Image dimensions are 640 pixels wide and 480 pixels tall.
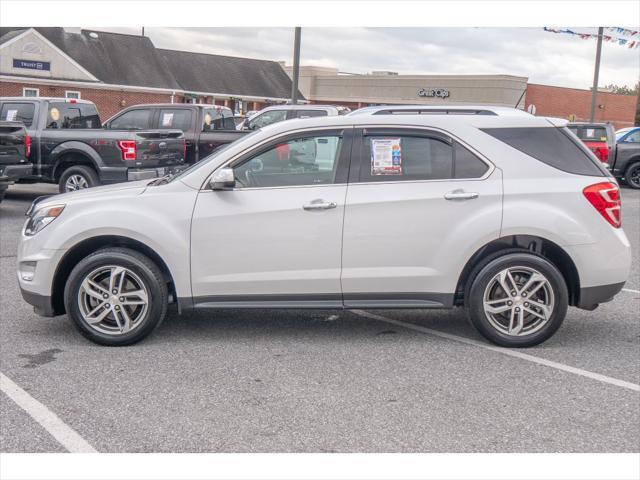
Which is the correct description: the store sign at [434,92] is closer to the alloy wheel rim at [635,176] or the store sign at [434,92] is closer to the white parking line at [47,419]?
the alloy wheel rim at [635,176]

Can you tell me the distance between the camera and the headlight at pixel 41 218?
6.14 meters

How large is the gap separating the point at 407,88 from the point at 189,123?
4566 cm

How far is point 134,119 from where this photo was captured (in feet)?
55.1

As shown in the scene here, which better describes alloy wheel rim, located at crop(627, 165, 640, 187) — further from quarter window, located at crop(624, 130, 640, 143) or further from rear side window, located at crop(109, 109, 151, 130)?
rear side window, located at crop(109, 109, 151, 130)

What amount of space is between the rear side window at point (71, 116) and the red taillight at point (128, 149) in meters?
2.25

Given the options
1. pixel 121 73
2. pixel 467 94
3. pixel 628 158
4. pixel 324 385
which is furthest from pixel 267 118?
pixel 467 94

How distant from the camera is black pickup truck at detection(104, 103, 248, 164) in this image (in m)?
16.3

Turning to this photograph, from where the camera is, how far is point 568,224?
602cm

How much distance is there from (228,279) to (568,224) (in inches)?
107

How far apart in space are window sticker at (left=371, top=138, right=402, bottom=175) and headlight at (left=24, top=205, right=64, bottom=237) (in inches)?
100

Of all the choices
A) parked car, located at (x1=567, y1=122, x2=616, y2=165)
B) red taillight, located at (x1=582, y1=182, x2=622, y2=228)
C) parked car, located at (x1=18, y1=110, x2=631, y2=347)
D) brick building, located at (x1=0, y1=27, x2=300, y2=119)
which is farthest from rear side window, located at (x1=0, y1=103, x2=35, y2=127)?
brick building, located at (x1=0, y1=27, x2=300, y2=119)

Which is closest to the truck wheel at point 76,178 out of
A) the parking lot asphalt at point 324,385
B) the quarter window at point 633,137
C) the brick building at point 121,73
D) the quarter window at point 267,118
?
the quarter window at point 267,118

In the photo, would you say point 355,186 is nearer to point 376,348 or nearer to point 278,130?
point 278,130

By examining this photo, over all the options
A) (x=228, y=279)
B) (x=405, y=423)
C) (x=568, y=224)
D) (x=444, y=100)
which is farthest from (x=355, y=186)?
(x=444, y=100)
